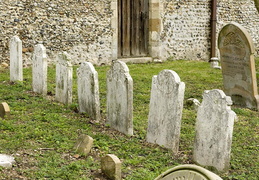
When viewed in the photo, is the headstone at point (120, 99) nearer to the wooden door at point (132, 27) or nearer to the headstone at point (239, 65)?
the headstone at point (239, 65)

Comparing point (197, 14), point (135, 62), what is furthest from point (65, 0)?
point (197, 14)

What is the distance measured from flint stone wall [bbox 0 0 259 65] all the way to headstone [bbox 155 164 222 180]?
369 inches

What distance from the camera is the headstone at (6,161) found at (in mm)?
4527

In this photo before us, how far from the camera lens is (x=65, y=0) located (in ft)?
39.7

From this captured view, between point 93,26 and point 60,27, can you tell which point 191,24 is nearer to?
point 93,26

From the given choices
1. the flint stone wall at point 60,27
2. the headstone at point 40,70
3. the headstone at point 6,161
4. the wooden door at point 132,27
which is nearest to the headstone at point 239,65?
the headstone at point 40,70

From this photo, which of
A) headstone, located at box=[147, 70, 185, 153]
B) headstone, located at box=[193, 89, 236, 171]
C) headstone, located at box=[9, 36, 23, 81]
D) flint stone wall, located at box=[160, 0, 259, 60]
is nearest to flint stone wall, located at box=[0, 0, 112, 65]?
headstone, located at box=[9, 36, 23, 81]

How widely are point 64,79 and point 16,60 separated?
2.18 meters

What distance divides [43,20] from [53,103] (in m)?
4.78

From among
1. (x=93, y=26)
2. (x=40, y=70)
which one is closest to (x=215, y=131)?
(x=40, y=70)

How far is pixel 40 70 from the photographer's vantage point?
328 inches

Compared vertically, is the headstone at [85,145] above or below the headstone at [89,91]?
below

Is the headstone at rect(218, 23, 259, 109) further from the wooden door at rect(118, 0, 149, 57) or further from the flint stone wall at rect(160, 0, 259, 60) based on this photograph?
the flint stone wall at rect(160, 0, 259, 60)

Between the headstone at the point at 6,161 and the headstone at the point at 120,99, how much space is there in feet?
5.79
